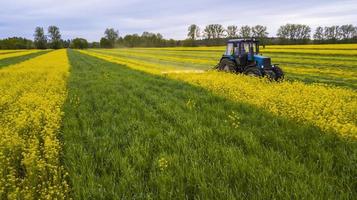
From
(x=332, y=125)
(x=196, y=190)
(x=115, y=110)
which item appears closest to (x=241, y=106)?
(x=332, y=125)

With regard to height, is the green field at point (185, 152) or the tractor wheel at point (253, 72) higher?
the tractor wheel at point (253, 72)

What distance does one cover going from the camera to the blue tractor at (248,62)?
Answer: 14.4m

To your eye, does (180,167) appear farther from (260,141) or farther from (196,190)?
(260,141)

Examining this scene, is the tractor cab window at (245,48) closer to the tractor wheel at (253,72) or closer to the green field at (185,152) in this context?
the tractor wheel at (253,72)

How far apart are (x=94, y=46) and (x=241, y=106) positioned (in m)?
133

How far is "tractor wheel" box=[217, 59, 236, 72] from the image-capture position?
1669 cm

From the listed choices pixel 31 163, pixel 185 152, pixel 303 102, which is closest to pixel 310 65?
pixel 303 102

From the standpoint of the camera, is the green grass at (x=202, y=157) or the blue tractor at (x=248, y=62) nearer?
the green grass at (x=202, y=157)

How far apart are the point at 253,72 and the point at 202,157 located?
415 inches

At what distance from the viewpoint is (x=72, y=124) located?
7.19 m

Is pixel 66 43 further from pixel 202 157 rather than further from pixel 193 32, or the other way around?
pixel 202 157

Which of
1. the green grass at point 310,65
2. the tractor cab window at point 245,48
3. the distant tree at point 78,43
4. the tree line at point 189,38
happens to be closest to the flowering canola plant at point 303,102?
the tractor cab window at point 245,48

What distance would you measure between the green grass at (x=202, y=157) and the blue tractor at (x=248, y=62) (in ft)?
21.2

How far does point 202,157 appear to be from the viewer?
16.4 ft
